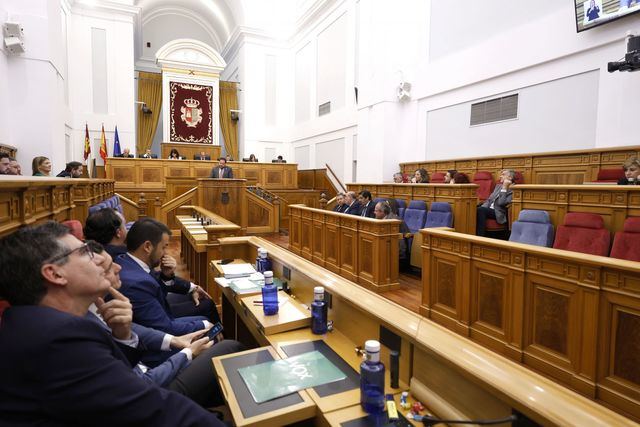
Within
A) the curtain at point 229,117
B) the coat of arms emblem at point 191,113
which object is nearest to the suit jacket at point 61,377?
the coat of arms emblem at point 191,113

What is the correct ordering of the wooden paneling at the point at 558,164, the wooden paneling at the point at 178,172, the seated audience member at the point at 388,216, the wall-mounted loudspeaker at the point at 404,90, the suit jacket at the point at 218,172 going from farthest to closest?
the wooden paneling at the point at 178,172
the wall-mounted loudspeaker at the point at 404,90
the suit jacket at the point at 218,172
the wooden paneling at the point at 558,164
the seated audience member at the point at 388,216

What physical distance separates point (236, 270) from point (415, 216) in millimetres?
2716

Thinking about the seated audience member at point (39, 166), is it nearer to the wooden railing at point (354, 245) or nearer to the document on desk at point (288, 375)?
the wooden railing at point (354, 245)

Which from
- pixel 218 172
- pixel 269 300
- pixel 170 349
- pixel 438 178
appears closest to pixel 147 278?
pixel 170 349

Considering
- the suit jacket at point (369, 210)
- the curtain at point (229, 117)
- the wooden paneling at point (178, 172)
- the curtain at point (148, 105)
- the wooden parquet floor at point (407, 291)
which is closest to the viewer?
the wooden parquet floor at point (407, 291)

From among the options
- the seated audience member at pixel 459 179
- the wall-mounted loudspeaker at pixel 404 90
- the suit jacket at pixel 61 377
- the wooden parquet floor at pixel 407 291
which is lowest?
the wooden parquet floor at pixel 407 291

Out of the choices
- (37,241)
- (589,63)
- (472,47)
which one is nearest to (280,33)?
(472,47)

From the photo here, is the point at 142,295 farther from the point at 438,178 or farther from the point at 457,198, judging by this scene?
the point at 438,178

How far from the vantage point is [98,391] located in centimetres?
85

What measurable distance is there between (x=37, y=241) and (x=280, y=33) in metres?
13.2

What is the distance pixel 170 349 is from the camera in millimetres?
1691

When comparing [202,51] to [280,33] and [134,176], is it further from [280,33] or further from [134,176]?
[134,176]

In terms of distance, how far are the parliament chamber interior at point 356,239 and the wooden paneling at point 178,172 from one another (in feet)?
0.17

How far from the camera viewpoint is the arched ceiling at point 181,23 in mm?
13875
